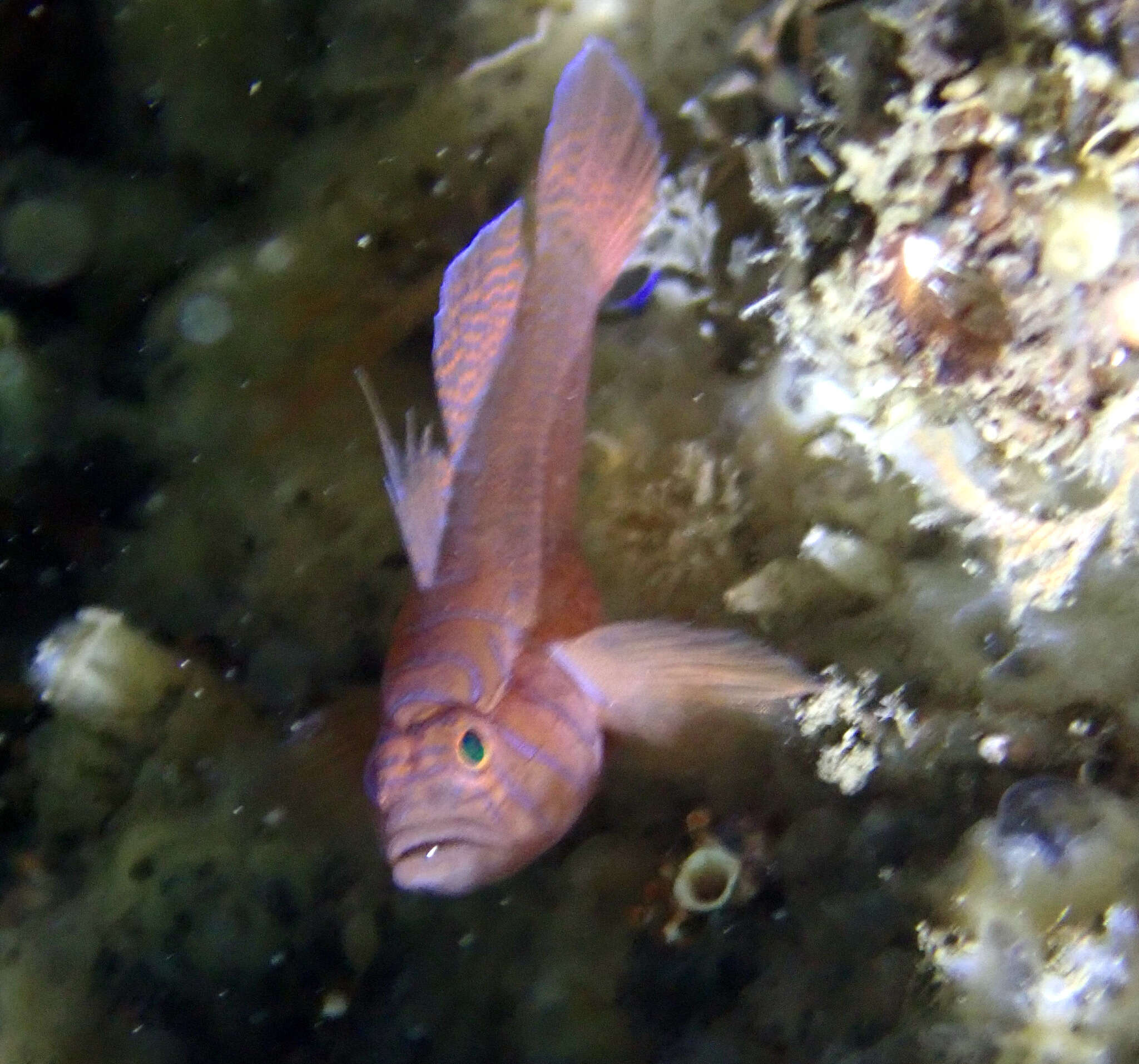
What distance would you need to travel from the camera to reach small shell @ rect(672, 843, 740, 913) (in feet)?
7.89

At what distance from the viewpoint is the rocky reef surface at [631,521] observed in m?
1.91

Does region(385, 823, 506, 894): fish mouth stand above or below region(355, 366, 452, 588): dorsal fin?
below

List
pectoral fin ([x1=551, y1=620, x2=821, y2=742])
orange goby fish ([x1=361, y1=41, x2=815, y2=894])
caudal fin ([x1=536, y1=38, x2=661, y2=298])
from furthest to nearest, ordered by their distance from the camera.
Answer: caudal fin ([x1=536, y1=38, x2=661, y2=298]) < orange goby fish ([x1=361, y1=41, x2=815, y2=894]) < pectoral fin ([x1=551, y1=620, x2=821, y2=742])

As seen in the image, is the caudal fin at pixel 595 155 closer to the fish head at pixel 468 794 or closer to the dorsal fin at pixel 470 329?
the dorsal fin at pixel 470 329

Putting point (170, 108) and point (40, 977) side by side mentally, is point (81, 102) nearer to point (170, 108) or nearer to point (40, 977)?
point (170, 108)

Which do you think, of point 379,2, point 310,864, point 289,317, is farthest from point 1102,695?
point 379,2

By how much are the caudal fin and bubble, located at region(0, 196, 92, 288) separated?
205 centimetres

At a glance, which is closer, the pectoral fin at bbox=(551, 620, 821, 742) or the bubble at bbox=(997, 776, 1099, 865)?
the bubble at bbox=(997, 776, 1099, 865)

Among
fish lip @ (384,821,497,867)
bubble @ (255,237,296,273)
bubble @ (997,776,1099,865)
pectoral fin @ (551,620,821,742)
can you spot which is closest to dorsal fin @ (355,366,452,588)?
pectoral fin @ (551,620,821,742)

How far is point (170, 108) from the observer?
3814mm

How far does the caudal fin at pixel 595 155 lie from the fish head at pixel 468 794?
1496 millimetres

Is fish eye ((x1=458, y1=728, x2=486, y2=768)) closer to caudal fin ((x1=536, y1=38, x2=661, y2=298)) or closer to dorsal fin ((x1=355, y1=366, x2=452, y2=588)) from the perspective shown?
dorsal fin ((x1=355, y1=366, x2=452, y2=588))

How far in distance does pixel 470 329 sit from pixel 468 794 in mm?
1431

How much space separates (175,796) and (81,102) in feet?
9.91
